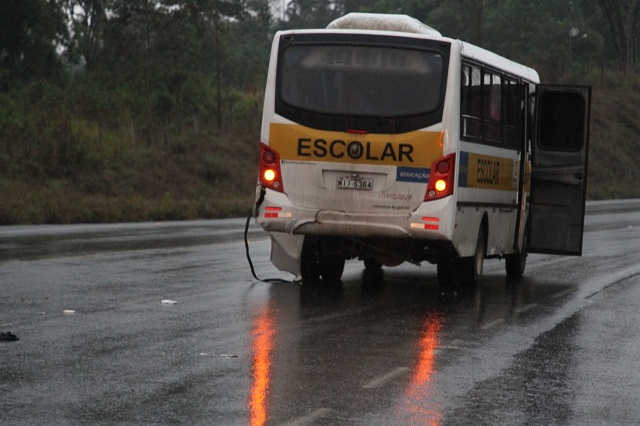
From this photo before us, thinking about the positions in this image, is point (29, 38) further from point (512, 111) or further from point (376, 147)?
point (376, 147)

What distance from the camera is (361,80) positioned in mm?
15523

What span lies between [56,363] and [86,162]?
31513mm

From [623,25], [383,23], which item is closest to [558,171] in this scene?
[383,23]

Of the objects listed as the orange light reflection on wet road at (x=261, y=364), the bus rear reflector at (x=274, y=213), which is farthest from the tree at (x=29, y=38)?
the orange light reflection on wet road at (x=261, y=364)

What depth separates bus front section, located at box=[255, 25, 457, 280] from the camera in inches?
594

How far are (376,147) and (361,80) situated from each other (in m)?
0.87

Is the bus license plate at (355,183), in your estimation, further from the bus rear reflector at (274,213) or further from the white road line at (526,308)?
the white road line at (526,308)

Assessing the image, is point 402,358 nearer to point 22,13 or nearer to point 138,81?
point 138,81

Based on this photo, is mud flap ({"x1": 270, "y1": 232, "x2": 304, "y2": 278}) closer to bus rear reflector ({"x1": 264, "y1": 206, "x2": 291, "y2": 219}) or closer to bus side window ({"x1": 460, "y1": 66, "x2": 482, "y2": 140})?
bus rear reflector ({"x1": 264, "y1": 206, "x2": 291, "y2": 219})

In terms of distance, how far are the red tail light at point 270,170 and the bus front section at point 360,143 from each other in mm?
12

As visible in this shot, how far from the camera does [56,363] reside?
9484 mm

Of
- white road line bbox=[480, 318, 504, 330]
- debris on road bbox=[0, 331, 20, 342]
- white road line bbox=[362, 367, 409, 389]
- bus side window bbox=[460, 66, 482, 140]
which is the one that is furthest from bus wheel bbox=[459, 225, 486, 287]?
debris on road bbox=[0, 331, 20, 342]

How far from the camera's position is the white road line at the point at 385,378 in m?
8.87

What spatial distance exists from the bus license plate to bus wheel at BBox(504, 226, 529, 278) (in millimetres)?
4244
